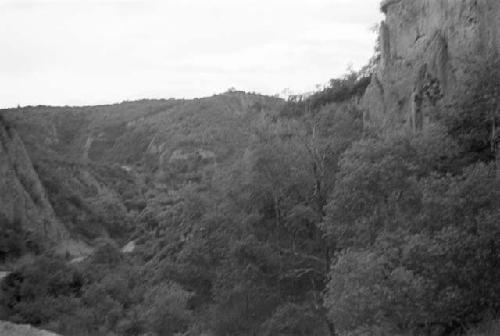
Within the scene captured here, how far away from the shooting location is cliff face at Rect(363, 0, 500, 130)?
67.6 ft

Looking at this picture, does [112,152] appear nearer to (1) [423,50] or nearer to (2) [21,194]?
(2) [21,194]

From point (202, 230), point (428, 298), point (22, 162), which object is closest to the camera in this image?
point (428, 298)

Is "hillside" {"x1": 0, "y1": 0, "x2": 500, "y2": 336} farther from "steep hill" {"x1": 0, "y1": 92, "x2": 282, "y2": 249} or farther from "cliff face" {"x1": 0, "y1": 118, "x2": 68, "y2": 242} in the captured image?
"steep hill" {"x1": 0, "y1": 92, "x2": 282, "y2": 249}

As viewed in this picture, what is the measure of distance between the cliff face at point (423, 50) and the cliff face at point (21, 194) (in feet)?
72.7

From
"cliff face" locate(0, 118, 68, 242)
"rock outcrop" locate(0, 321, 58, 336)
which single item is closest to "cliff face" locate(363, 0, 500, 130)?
"rock outcrop" locate(0, 321, 58, 336)

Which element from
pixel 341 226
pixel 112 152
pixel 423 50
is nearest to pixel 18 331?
pixel 341 226

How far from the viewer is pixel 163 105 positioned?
410 ft

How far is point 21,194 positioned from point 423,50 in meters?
26.9

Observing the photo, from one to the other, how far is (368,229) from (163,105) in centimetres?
11434

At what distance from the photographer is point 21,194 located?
4169cm

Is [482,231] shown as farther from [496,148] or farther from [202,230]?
[202,230]

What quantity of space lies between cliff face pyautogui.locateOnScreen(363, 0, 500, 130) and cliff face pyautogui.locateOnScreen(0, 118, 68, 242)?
22.2m

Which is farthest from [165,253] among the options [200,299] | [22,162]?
[22,162]

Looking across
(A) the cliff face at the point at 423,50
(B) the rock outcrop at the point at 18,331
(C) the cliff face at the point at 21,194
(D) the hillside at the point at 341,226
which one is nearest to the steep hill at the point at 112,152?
(C) the cliff face at the point at 21,194
